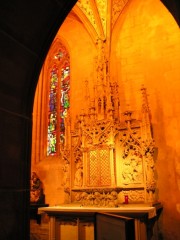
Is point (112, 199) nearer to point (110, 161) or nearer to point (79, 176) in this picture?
point (110, 161)

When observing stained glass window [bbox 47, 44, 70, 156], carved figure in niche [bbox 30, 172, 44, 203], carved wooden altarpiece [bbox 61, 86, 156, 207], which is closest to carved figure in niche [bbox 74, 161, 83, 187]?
carved wooden altarpiece [bbox 61, 86, 156, 207]

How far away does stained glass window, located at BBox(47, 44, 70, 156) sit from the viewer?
8.34 m

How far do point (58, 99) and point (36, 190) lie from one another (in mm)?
3014

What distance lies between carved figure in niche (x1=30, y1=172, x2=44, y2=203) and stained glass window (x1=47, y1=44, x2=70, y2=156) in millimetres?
1096

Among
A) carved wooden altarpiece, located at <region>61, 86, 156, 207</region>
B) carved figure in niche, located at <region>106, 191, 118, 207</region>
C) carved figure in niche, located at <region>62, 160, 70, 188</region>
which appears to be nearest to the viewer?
carved figure in niche, located at <region>106, 191, 118, 207</region>

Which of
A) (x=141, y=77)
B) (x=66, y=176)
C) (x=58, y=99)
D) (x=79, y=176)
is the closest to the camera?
(x=79, y=176)

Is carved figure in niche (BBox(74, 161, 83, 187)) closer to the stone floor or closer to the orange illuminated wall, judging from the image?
the orange illuminated wall

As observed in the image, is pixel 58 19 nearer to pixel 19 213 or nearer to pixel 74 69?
pixel 19 213

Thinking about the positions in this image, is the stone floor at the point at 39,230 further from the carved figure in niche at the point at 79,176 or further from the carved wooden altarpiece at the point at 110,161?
the carved figure in niche at the point at 79,176

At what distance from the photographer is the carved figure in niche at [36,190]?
23.5 feet

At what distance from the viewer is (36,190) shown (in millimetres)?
7246

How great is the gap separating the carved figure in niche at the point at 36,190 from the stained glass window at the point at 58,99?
1.10 m

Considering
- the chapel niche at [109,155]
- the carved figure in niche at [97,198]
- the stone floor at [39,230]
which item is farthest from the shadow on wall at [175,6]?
the stone floor at [39,230]

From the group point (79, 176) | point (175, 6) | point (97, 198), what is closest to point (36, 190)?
point (79, 176)
